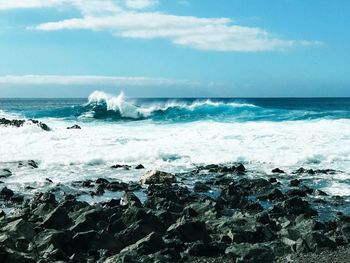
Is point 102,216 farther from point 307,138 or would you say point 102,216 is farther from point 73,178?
point 307,138

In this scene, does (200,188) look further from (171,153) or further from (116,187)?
(171,153)

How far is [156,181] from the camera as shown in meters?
13.0

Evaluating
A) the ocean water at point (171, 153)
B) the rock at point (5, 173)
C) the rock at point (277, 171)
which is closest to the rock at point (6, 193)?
the ocean water at point (171, 153)

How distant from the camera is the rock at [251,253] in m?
6.79

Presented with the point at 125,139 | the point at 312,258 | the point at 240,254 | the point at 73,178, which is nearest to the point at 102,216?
the point at 240,254

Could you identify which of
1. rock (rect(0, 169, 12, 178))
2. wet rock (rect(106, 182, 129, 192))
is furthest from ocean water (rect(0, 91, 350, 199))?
wet rock (rect(106, 182, 129, 192))

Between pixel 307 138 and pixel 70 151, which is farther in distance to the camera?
pixel 307 138

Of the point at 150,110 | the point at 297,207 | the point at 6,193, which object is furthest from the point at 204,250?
the point at 150,110

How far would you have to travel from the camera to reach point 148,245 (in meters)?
7.10

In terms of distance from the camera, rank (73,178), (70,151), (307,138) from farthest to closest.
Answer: (307,138) < (70,151) < (73,178)

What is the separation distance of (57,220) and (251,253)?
3203mm

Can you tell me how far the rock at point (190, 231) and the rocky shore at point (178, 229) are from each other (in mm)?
13

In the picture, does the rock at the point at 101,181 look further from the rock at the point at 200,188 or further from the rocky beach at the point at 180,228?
the rock at the point at 200,188

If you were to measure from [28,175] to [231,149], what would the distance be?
7767 millimetres
